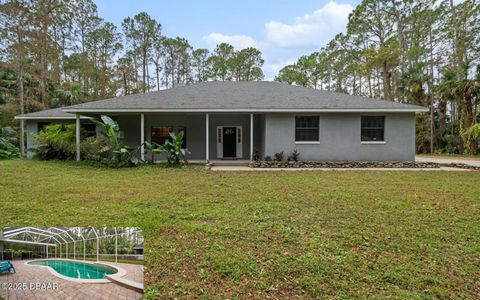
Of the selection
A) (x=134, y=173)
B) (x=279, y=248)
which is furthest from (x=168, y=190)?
(x=279, y=248)

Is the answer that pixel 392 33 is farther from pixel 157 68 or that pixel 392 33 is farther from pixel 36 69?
pixel 36 69

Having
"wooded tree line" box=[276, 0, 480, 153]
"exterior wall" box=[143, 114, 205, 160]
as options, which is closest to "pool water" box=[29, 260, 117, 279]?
"exterior wall" box=[143, 114, 205, 160]

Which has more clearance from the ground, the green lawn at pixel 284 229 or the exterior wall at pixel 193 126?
the exterior wall at pixel 193 126

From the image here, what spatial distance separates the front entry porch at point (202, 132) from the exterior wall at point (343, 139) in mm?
1469

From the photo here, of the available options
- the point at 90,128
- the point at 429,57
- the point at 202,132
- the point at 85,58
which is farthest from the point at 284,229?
the point at 85,58

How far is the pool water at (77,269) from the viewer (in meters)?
1.35

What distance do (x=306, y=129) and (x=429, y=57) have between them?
1946 cm

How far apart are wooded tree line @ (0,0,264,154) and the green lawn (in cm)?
1347

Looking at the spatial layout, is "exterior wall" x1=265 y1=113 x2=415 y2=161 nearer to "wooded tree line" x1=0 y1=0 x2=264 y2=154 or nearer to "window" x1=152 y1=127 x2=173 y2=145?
"window" x1=152 y1=127 x2=173 y2=145

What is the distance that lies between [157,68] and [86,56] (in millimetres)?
7021

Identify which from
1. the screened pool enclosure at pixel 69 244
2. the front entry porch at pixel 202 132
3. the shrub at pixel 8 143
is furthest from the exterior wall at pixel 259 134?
the shrub at pixel 8 143

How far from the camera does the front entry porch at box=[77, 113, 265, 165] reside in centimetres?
1550

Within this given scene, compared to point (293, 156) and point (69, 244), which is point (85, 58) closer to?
point (293, 156)

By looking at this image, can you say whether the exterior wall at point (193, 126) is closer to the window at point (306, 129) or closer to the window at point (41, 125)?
the window at point (306, 129)
